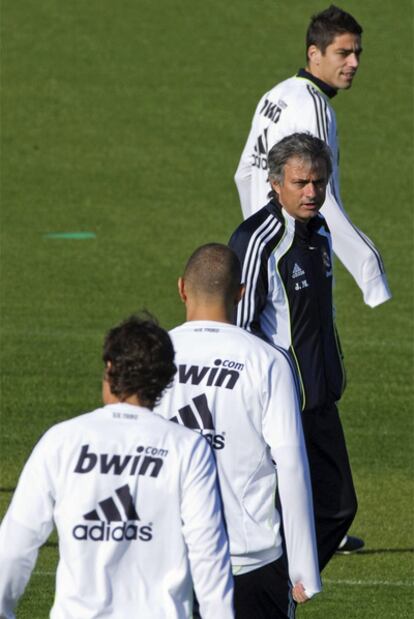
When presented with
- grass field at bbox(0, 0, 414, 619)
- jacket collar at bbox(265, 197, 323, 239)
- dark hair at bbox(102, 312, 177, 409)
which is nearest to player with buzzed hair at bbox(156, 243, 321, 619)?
dark hair at bbox(102, 312, 177, 409)

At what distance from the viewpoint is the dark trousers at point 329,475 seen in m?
7.50

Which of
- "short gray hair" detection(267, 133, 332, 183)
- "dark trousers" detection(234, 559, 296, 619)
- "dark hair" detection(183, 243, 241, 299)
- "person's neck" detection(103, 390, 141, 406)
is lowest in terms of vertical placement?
"dark trousers" detection(234, 559, 296, 619)

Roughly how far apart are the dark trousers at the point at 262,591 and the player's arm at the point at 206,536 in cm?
118

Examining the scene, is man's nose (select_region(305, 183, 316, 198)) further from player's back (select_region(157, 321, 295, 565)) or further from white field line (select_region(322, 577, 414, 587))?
white field line (select_region(322, 577, 414, 587))

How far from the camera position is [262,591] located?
601 centimetres

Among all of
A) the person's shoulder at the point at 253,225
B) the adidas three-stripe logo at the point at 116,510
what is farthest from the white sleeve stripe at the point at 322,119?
the adidas three-stripe logo at the point at 116,510

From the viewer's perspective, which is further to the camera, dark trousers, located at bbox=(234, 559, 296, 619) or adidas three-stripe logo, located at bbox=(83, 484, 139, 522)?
dark trousers, located at bbox=(234, 559, 296, 619)

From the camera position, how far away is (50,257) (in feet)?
69.2

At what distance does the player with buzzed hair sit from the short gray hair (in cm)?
152

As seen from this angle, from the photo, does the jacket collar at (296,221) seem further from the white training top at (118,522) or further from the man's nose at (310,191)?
the white training top at (118,522)

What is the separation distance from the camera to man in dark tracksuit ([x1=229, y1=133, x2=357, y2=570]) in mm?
7105

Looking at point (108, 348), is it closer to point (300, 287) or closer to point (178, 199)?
Answer: point (300, 287)

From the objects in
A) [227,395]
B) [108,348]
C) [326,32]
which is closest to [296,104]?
[326,32]

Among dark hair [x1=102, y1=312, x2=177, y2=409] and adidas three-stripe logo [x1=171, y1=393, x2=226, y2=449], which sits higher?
dark hair [x1=102, y1=312, x2=177, y2=409]
